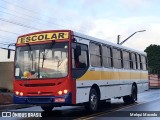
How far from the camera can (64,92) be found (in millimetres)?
13797

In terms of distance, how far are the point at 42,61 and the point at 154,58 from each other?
8149 cm

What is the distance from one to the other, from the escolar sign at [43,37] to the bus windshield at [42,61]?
0.23 m

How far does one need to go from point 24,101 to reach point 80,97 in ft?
6.57

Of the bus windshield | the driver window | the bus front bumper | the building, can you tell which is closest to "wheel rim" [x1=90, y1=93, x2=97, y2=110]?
the driver window

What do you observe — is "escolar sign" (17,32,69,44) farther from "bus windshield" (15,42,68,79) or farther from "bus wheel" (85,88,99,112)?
"bus wheel" (85,88,99,112)

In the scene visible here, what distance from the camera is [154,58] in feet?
307

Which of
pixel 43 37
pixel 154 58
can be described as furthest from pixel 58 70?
pixel 154 58

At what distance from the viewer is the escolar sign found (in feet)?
47.1

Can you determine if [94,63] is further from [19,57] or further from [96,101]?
[19,57]

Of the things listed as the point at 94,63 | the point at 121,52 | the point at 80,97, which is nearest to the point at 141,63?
the point at 121,52

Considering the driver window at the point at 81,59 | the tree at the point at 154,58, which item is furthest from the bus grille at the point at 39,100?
the tree at the point at 154,58

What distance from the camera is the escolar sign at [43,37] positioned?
1435cm

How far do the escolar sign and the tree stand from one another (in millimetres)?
75174

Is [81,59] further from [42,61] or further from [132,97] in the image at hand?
[132,97]
